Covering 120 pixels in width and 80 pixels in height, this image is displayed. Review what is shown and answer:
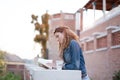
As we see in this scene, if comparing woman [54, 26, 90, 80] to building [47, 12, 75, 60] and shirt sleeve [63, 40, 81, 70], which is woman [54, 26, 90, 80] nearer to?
shirt sleeve [63, 40, 81, 70]

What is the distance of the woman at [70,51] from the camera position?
275 centimetres

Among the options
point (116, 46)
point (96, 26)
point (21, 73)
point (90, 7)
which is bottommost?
point (21, 73)

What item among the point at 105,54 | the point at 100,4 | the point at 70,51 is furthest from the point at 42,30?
the point at 70,51

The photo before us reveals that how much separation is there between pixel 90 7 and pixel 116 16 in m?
8.67

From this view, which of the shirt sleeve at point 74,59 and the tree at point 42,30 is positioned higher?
the tree at point 42,30

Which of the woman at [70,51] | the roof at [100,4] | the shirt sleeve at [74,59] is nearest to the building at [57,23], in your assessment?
the roof at [100,4]

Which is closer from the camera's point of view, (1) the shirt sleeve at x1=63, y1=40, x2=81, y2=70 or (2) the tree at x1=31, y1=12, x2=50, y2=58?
(1) the shirt sleeve at x1=63, y1=40, x2=81, y2=70

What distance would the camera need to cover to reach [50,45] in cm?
2741

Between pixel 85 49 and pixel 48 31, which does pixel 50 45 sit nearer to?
pixel 48 31

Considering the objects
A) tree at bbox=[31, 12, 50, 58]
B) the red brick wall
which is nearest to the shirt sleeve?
the red brick wall

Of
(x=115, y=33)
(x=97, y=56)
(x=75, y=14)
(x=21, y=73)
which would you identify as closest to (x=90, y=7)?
(x=75, y=14)

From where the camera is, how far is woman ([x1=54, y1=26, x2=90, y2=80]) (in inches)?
108

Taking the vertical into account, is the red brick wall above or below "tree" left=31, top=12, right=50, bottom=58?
below

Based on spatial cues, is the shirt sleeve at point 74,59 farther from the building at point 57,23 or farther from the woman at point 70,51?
the building at point 57,23
